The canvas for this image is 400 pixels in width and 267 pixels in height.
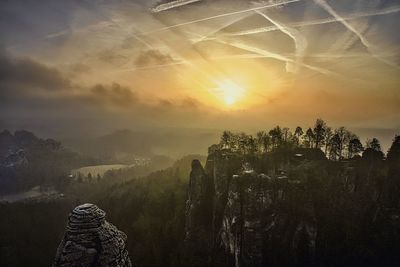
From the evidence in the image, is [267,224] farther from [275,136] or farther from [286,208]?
[275,136]

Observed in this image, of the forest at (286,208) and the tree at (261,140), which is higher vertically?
the tree at (261,140)

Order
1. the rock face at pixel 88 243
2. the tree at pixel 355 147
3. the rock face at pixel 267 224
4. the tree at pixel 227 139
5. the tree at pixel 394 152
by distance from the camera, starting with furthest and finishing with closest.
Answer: the tree at pixel 227 139, the tree at pixel 355 147, the tree at pixel 394 152, the rock face at pixel 267 224, the rock face at pixel 88 243

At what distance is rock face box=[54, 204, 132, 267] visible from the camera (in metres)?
13.4

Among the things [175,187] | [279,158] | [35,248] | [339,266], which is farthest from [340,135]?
[35,248]

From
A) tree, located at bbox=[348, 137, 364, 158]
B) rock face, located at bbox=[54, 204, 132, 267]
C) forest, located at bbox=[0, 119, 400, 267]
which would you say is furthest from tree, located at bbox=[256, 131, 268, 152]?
rock face, located at bbox=[54, 204, 132, 267]

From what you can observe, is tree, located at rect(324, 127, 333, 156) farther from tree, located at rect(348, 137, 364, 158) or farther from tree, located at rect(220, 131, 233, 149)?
tree, located at rect(220, 131, 233, 149)

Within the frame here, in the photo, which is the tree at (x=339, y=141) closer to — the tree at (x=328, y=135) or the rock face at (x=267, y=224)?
the tree at (x=328, y=135)

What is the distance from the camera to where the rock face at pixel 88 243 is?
1341cm

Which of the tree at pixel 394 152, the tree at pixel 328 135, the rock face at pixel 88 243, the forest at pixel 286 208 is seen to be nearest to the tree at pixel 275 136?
the forest at pixel 286 208

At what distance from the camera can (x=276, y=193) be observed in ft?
170

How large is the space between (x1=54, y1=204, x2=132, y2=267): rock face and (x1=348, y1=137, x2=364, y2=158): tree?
207 ft

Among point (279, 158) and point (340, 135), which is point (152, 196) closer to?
point (279, 158)

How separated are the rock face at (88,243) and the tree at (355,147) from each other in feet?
207

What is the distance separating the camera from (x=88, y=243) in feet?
45.1
